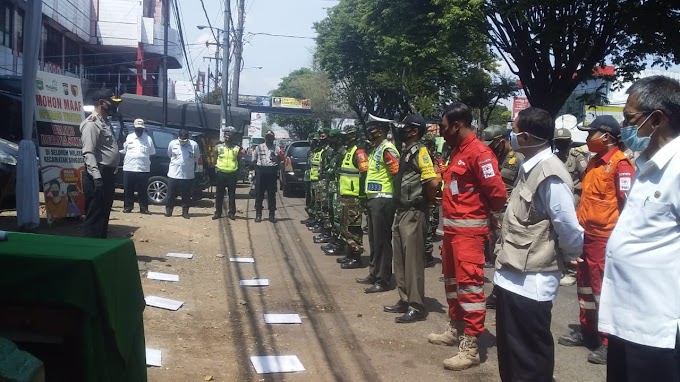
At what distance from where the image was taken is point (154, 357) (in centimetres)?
488

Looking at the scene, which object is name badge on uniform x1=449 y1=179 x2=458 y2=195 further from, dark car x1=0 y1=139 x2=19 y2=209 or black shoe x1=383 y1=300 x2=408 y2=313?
dark car x1=0 y1=139 x2=19 y2=209

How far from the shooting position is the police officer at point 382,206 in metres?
7.35

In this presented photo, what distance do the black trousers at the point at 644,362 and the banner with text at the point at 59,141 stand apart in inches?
320

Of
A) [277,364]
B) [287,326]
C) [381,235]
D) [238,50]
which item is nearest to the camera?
[277,364]

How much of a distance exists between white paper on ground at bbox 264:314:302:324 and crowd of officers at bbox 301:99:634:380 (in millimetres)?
949

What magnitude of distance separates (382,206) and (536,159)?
3.59m

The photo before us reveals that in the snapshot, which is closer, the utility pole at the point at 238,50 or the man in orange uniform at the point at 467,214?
the man in orange uniform at the point at 467,214

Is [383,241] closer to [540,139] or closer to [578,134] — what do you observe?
[540,139]

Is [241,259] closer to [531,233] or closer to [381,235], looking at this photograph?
[381,235]

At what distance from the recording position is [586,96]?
57.9 ft

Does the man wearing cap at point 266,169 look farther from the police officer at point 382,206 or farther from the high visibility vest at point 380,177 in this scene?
the high visibility vest at point 380,177

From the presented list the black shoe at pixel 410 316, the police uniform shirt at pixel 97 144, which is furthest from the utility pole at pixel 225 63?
the black shoe at pixel 410 316

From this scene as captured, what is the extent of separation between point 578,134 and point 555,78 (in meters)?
9.72

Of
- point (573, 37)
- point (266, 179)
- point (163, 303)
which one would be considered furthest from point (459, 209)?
point (573, 37)
